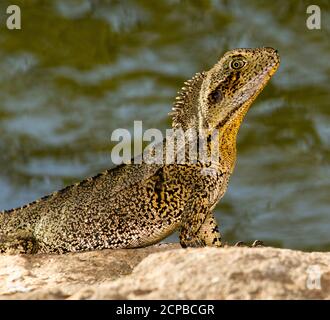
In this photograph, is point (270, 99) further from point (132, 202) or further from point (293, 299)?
point (293, 299)

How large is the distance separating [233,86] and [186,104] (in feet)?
1.93

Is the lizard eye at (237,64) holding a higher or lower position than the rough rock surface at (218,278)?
higher

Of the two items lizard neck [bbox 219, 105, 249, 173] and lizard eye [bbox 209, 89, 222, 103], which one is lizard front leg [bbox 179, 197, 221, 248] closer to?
lizard neck [bbox 219, 105, 249, 173]

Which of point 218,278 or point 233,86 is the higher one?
point 233,86

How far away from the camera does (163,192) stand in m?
8.33

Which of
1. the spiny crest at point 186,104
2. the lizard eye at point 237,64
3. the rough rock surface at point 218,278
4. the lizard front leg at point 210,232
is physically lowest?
the lizard front leg at point 210,232

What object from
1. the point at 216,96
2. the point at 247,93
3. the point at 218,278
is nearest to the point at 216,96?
the point at 216,96

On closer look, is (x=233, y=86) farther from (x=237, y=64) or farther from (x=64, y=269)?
(x=64, y=269)

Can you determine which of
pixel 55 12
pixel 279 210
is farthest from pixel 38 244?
pixel 279 210

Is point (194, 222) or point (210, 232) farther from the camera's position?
point (210, 232)

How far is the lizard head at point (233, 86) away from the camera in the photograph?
27.3ft

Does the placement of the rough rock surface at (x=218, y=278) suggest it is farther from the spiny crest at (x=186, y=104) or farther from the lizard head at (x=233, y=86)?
the spiny crest at (x=186, y=104)

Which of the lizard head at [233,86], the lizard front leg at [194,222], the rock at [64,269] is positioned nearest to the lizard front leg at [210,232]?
the lizard front leg at [194,222]

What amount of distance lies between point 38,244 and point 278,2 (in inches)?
293
